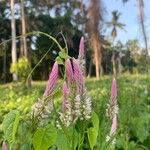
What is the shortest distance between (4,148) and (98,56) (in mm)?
49826

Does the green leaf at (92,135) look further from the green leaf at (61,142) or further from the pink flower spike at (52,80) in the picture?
the pink flower spike at (52,80)

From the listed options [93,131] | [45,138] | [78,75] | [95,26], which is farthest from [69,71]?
[95,26]

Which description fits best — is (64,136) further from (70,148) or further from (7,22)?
(7,22)

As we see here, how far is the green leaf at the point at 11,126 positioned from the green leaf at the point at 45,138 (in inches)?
3.2

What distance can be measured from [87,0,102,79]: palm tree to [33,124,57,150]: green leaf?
46.0 metres

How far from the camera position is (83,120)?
1540 millimetres

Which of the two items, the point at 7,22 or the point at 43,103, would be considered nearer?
the point at 43,103

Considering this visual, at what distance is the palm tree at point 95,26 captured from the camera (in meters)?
47.2

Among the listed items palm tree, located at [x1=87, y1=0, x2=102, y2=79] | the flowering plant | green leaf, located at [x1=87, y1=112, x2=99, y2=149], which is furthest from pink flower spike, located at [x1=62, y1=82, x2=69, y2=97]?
palm tree, located at [x1=87, y1=0, x2=102, y2=79]

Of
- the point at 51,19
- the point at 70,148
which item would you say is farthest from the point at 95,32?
the point at 70,148

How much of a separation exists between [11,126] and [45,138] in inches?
4.9

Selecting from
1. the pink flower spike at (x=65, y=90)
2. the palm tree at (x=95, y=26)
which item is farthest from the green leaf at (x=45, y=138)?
the palm tree at (x=95, y=26)

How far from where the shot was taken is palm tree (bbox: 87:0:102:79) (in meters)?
47.2

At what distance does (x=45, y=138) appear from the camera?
4.86 feet
